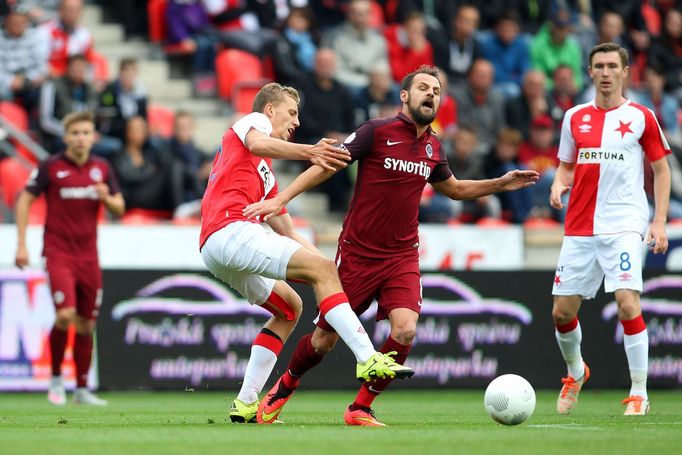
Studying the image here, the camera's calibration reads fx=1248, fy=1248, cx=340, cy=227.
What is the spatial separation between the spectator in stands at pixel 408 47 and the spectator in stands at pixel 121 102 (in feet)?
14.4

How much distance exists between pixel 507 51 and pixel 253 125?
1289 cm

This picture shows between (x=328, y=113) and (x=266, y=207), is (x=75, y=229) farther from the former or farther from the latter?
(x=328, y=113)

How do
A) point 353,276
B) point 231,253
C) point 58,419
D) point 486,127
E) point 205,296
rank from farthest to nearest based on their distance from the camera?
1. point 486,127
2. point 205,296
3. point 58,419
4. point 353,276
5. point 231,253

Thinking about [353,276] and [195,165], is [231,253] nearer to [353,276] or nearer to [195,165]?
[353,276]

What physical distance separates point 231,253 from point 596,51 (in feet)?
12.2

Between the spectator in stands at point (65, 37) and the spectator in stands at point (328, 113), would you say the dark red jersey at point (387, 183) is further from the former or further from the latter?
the spectator in stands at point (65, 37)

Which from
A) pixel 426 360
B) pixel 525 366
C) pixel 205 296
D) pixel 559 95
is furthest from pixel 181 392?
pixel 559 95

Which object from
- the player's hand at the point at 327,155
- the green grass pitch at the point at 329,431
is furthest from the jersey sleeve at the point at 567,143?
the player's hand at the point at 327,155

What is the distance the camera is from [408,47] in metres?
19.6

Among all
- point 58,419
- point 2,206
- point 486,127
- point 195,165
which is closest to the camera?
point 58,419

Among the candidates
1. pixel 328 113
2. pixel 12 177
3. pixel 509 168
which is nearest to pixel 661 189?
pixel 509 168

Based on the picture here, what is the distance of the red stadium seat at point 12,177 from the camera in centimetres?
1593

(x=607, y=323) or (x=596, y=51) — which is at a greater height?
(x=596, y=51)

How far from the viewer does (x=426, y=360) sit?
1452cm
